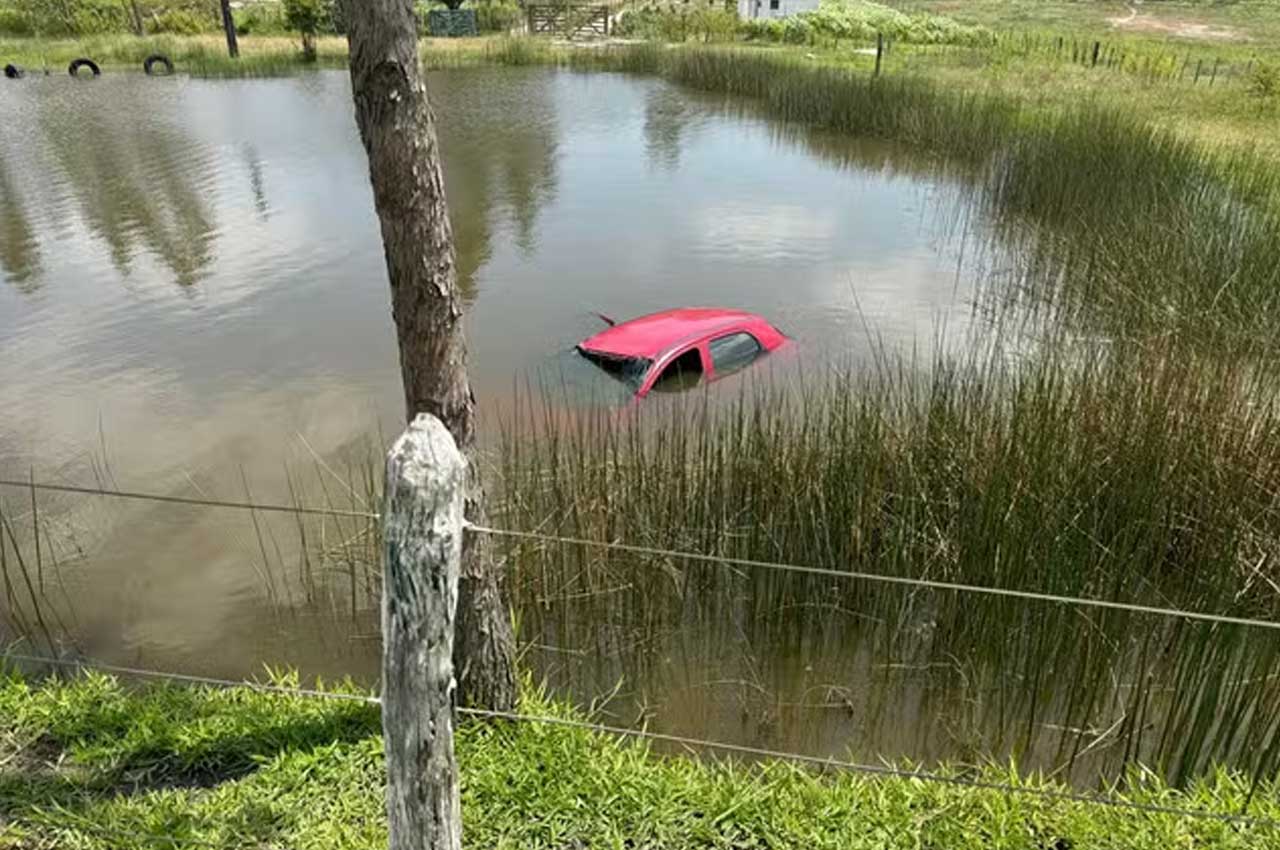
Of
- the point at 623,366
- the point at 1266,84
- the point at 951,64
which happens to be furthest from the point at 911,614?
the point at 951,64

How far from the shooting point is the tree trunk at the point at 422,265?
212 cm

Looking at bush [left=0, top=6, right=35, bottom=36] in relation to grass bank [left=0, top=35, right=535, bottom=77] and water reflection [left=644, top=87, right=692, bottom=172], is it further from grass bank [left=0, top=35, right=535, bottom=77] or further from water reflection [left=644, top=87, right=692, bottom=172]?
water reflection [left=644, top=87, right=692, bottom=172]

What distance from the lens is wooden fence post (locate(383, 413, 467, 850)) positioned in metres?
1.61

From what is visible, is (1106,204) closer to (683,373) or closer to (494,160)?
(683,373)

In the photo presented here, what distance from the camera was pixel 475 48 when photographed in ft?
79.0

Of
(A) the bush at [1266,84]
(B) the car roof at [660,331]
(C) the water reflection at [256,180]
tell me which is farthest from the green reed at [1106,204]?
(C) the water reflection at [256,180]

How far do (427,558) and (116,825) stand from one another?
1.53 metres

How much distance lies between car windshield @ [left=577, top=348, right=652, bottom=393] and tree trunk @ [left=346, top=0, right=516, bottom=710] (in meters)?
3.25

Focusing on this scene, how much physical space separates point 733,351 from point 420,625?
16.1ft

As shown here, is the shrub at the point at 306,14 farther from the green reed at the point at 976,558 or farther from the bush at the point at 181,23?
the green reed at the point at 976,558

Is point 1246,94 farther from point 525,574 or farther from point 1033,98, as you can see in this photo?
point 525,574

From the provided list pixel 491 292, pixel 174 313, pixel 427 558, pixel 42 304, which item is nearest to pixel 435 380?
pixel 427 558

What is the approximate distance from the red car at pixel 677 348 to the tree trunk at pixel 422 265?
3.10m

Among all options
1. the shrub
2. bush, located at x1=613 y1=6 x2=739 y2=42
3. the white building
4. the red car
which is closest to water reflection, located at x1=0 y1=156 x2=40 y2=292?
the red car
